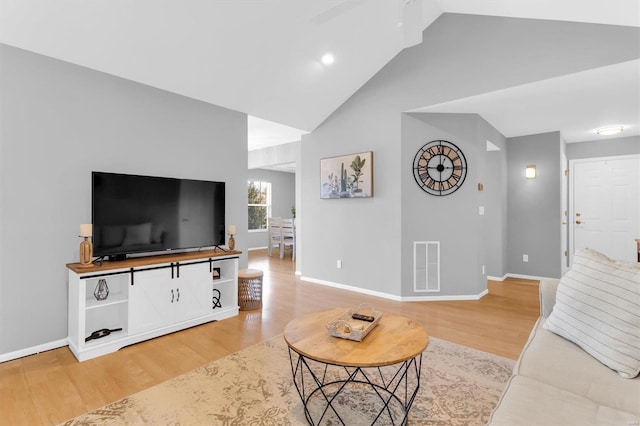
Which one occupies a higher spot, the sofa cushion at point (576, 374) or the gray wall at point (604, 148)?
Answer: the gray wall at point (604, 148)

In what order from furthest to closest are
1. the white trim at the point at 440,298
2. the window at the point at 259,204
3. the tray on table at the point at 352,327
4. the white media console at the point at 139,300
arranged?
the window at the point at 259,204 < the white trim at the point at 440,298 < the white media console at the point at 139,300 < the tray on table at the point at 352,327

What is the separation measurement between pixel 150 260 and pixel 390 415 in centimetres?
230

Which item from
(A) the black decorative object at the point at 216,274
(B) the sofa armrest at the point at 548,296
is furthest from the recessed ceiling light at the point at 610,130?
(A) the black decorative object at the point at 216,274

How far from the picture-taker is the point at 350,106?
4.60m

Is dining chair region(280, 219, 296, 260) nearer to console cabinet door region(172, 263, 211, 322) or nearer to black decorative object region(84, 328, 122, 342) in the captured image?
console cabinet door region(172, 263, 211, 322)

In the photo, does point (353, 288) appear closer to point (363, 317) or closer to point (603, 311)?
point (363, 317)

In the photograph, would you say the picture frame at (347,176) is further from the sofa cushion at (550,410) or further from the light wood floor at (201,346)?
the sofa cushion at (550,410)

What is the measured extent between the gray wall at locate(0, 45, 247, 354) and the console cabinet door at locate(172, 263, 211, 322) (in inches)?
35.4

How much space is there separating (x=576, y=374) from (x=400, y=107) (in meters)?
3.39

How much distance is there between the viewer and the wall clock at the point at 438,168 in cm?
410

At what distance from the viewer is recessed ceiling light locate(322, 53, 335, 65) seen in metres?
3.64

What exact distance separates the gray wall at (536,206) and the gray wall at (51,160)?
207 inches

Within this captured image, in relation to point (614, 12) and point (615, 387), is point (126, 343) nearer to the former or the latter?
point (615, 387)

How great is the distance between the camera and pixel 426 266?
163 inches
